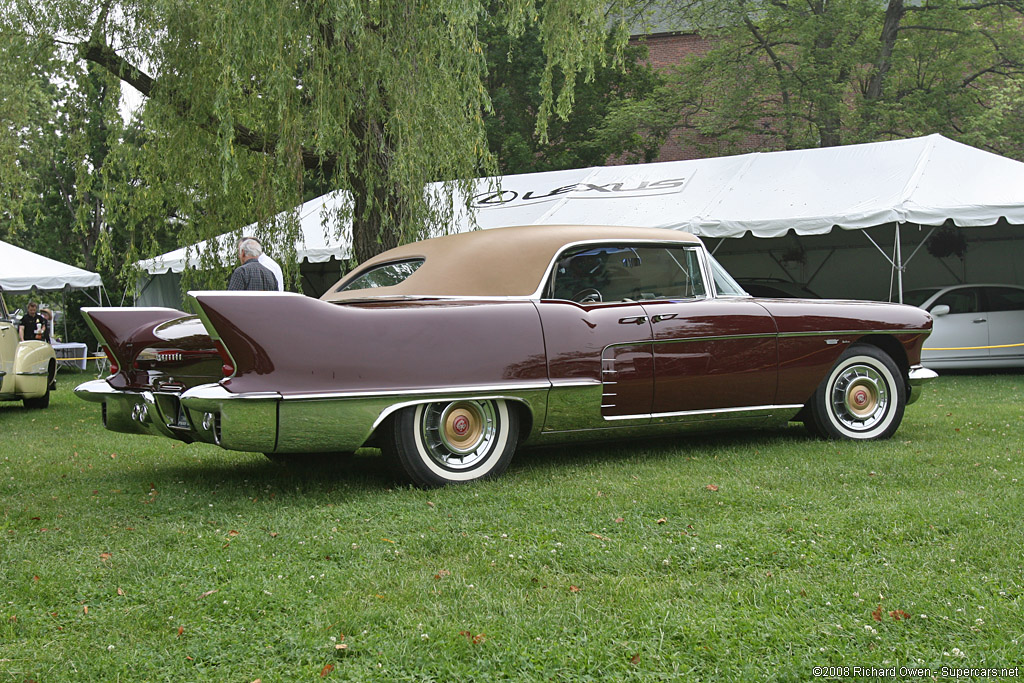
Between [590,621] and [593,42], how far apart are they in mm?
9384

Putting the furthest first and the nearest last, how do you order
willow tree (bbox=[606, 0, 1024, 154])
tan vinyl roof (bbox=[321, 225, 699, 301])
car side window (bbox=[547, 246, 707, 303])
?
willow tree (bbox=[606, 0, 1024, 154]) < car side window (bbox=[547, 246, 707, 303]) < tan vinyl roof (bbox=[321, 225, 699, 301])

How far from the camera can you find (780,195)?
14.3 meters

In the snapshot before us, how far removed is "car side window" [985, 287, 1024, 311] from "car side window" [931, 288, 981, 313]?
16cm

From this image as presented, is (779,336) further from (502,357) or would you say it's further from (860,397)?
(502,357)

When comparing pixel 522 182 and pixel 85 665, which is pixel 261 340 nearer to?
pixel 85 665

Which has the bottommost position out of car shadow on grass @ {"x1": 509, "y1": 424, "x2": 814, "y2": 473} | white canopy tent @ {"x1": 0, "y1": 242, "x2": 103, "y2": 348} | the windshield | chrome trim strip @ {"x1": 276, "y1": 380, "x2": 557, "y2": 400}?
car shadow on grass @ {"x1": 509, "y1": 424, "x2": 814, "y2": 473}

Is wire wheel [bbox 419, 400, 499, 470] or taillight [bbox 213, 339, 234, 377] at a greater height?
taillight [bbox 213, 339, 234, 377]

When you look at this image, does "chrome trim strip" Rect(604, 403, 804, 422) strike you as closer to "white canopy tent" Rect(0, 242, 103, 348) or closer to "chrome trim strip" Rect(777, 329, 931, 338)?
"chrome trim strip" Rect(777, 329, 931, 338)

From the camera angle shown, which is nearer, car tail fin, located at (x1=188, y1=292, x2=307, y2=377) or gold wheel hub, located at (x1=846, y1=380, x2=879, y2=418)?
car tail fin, located at (x1=188, y1=292, x2=307, y2=377)

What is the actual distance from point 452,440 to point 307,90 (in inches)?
233

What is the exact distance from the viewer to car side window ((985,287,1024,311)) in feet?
45.5

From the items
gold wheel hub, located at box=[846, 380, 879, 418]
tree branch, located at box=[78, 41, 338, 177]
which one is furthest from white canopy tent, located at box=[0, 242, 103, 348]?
gold wheel hub, located at box=[846, 380, 879, 418]

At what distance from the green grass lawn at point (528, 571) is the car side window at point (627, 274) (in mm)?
1025

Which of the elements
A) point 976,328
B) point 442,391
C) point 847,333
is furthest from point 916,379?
point 976,328
